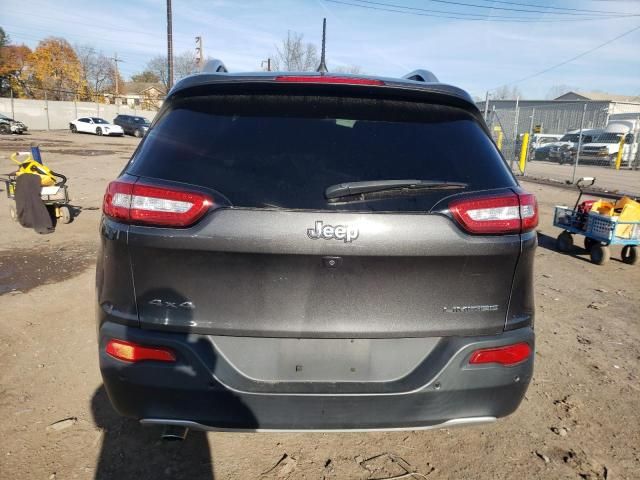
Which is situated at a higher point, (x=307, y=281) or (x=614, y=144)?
(x=614, y=144)

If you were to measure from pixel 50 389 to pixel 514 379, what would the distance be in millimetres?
2810

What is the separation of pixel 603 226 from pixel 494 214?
546cm

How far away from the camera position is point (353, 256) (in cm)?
173

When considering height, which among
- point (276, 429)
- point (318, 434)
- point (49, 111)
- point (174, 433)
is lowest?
point (318, 434)

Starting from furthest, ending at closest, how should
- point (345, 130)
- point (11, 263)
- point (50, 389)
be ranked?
point (11, 263), point (50, 389), point (345, 130)

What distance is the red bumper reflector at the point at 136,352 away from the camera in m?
1.77

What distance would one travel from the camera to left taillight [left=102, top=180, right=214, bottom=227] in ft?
5.68

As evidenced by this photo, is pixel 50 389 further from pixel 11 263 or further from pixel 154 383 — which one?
pixel 11 263

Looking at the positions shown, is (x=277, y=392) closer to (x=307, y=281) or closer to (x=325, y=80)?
(x=307, y=281)

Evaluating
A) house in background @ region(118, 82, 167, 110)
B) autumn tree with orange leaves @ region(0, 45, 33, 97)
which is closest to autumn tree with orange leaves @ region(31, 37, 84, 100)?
autumn tree with orange leaves @ region(0, 45, 33, 97)

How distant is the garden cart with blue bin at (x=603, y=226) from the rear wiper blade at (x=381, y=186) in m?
5.43

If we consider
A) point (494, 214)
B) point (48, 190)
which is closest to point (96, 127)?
point (48, 190)

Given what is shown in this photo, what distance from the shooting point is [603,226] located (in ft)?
20.4

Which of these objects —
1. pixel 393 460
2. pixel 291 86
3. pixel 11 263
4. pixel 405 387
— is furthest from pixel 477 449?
pixel 11 263
